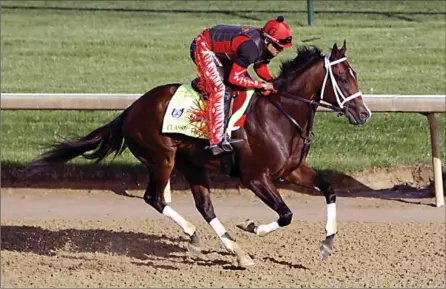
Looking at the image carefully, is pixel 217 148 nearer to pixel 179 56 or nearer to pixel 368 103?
pixel 368 103

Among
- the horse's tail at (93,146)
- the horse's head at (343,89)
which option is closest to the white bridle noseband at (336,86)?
the horse's head at (343,89)

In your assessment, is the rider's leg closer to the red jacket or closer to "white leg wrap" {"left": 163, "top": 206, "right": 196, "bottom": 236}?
the red jacket

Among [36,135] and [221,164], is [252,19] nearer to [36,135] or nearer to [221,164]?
[36,135]

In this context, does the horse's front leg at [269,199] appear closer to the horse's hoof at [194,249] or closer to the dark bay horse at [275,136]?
the dark bay horse at [275,136]

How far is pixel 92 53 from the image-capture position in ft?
54.1

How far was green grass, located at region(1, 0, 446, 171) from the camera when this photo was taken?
12.2 metres

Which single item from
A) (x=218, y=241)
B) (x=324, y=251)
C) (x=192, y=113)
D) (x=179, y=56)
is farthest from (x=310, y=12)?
(x=324, y=251)

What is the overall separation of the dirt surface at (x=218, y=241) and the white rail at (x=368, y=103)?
58cm

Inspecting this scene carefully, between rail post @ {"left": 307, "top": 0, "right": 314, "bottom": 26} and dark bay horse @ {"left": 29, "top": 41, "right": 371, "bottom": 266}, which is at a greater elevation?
dark bay horse @ {"left": 29, "top": 41, "right": 371, "bottom": 266}

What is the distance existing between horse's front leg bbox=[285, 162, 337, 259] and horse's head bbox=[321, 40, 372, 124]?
65 cm

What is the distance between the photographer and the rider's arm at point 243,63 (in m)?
8.10

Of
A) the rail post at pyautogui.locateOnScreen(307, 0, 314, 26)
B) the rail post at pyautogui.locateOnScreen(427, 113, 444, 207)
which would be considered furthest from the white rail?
the rail post at pyautogui.locateOnScreen(307, 0, 314, 26)

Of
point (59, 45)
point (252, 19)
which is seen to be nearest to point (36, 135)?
point (59, 45)

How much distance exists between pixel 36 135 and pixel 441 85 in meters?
5.29
